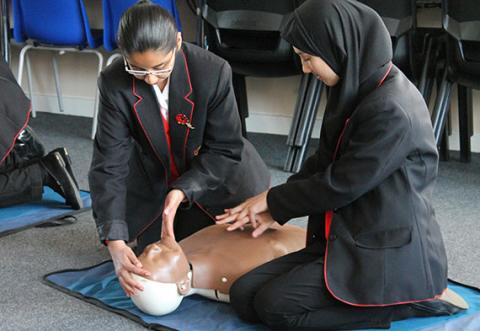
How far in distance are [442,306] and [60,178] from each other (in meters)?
1.55

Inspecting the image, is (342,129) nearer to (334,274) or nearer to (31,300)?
(334,274)

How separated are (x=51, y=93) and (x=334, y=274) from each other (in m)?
3.69

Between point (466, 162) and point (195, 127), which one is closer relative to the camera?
point (195, 127)

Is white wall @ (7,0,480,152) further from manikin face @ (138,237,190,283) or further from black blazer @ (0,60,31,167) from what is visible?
manikin face @ (138,237,190,283)

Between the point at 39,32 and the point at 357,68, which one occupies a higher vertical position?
the point at 357,68

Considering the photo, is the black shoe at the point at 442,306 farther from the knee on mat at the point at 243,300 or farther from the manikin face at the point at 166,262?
the manikin face at the point at 166,262

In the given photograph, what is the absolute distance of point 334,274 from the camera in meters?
1.78

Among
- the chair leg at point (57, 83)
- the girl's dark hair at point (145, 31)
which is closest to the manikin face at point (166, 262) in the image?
the girl's dark hair at point (145, 31)

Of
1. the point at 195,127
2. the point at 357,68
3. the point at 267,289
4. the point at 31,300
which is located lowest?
the point at 31,300

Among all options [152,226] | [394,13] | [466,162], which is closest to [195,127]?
[152,226]

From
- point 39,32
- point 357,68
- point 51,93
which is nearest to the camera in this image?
point 357,68

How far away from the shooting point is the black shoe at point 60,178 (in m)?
2.86

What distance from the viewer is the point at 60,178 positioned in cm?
287

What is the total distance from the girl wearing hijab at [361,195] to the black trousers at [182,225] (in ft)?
1.69
